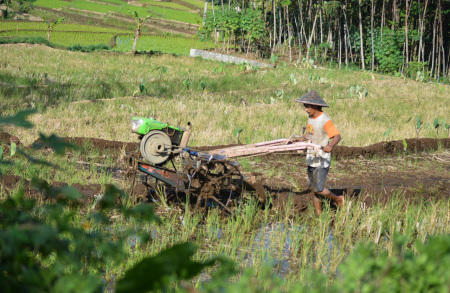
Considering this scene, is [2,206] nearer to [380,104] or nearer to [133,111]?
[133,111]

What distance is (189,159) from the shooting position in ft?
15.7

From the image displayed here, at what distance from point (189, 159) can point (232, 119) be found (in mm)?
4733

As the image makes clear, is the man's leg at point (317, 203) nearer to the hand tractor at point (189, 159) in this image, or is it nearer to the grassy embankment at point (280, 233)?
the grassy embankment at point (280, 233)

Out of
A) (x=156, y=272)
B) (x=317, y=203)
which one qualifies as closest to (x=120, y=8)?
(x=317, y=203)

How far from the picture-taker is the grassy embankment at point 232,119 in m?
4.27

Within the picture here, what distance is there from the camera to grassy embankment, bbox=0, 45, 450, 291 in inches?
168

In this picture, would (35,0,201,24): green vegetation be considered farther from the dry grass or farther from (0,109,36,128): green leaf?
(0,109,36,128): green leaf

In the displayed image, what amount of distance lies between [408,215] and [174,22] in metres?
35.9

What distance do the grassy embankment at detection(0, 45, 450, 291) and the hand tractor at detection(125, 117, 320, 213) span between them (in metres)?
0.26

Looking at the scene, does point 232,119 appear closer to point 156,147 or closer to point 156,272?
point 156,147

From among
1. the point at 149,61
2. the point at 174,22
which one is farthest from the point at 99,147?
the point at 174,22

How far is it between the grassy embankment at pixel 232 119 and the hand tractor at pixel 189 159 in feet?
0.85

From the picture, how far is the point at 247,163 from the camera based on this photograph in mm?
7039

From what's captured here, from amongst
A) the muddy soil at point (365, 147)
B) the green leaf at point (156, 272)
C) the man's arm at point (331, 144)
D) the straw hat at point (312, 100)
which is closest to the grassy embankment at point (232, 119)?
the muddy soil at point (365, 147)
